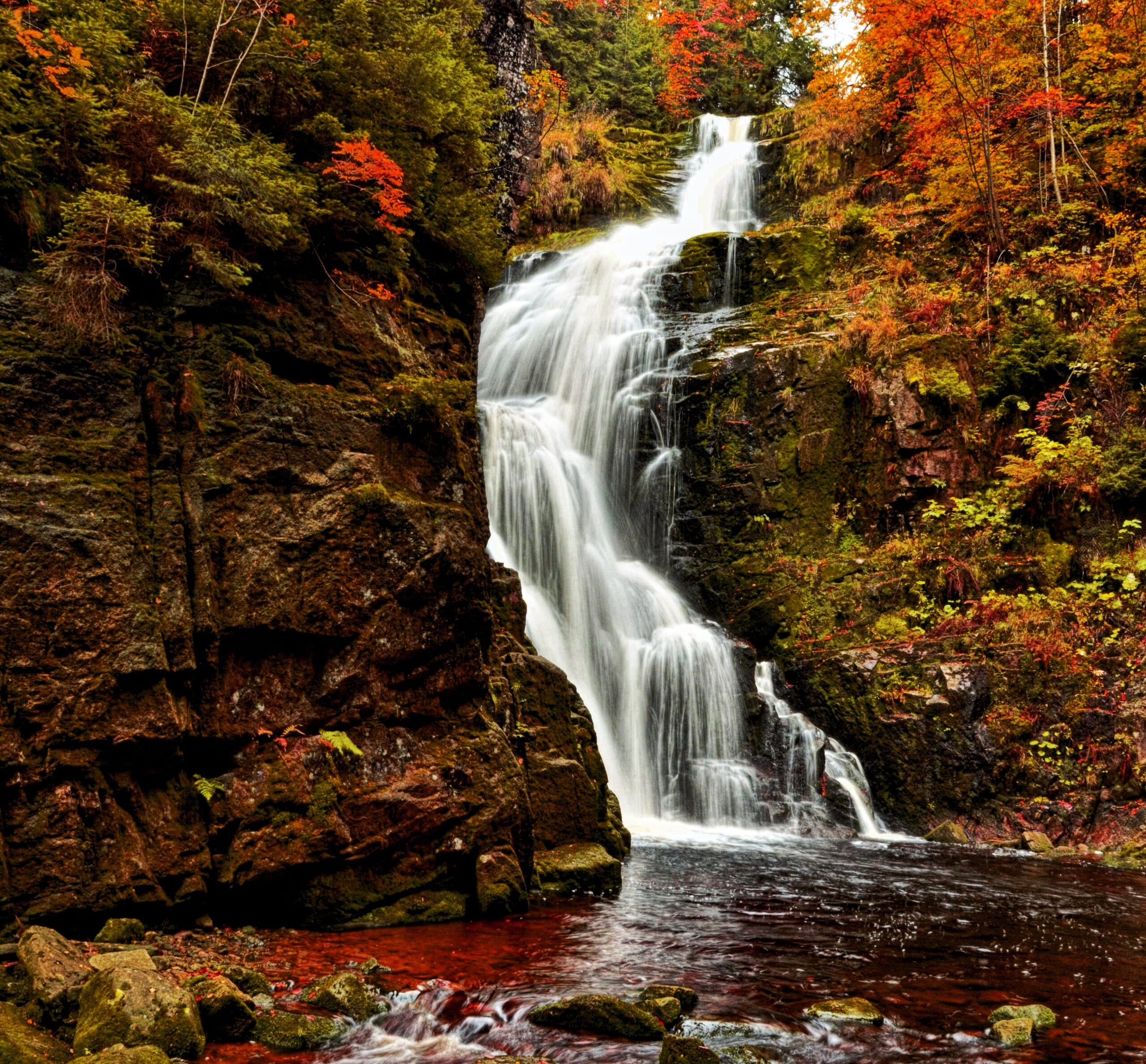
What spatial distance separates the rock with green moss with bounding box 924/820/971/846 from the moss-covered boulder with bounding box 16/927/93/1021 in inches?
370

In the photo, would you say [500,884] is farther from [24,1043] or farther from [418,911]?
[24,1043]

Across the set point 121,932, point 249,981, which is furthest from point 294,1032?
point 121,932

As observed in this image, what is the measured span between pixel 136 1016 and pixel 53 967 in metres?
0.66

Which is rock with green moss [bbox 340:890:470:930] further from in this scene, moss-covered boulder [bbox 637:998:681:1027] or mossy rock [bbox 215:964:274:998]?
moss-covered boulder [bbox 637:998:681:1027]

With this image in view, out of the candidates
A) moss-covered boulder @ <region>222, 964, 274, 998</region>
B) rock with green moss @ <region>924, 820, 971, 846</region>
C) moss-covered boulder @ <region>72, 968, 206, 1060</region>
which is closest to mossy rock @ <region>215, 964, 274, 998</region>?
moss-covered boulder @ <region>222, 964, 274, 998</region>

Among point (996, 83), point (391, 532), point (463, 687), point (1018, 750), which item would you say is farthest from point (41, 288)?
point (996, 83)

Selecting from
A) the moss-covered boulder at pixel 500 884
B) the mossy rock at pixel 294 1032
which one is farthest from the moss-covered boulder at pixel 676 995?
the moss-covered boulder at pixel 500 884

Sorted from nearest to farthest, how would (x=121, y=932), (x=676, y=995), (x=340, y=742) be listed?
(x=676, y=995)
(x=121, y=932)
(x=340, y=742)

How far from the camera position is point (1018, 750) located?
1091 cm

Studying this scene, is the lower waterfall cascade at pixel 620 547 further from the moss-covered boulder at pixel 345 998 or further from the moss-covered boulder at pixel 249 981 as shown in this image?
the moss-covered boulder at pixel 249 981

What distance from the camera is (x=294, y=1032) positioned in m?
4.13

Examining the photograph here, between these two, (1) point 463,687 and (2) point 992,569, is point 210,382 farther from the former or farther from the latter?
(2) point 992,569

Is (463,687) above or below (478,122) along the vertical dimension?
below

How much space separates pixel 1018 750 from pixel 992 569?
8.98ft
